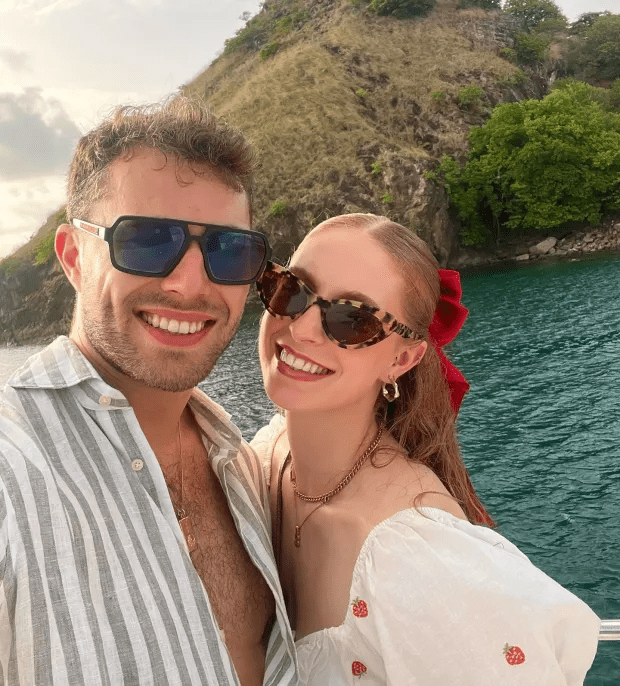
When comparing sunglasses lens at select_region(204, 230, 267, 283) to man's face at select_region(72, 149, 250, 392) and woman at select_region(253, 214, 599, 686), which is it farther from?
woman at select_region(253, 214, 599, 686)

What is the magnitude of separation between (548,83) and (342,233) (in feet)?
199

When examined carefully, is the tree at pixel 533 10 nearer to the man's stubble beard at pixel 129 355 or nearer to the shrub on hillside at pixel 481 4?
the shrub on hillside at pixel 481 4

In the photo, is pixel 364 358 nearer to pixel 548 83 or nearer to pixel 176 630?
pixel 176 630

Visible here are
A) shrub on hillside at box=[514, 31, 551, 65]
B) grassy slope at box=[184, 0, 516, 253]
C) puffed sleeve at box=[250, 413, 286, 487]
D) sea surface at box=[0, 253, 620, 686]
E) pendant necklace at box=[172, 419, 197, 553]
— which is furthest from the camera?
shrub on hillside at box=[514, 31, 551, 65]

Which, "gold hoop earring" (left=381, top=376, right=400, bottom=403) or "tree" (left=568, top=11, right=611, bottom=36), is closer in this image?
"gold hoop earring" (left=381, top=376, right=400, bottom=403)

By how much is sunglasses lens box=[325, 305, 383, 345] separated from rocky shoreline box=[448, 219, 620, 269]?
39.5m

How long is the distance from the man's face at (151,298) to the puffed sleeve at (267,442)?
1065mm

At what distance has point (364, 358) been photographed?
8.78 feet

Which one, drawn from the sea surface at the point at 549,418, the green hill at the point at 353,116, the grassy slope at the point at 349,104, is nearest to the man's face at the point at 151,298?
the sea surface at the point at 549,418

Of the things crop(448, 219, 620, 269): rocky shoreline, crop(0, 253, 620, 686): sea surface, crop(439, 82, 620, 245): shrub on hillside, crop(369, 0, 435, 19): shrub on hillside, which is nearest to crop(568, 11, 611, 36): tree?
crop(369, 0, 435, 19): shrub on hillside

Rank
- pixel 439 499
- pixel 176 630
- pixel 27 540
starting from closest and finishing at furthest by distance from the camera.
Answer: pixel 27 540 → pixel 176 630 → pixel 439 499

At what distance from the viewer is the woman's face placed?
8.39 feet

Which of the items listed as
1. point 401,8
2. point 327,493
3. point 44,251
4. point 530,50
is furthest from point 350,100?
point 327,493

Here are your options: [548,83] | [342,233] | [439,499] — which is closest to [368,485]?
[439,499]
